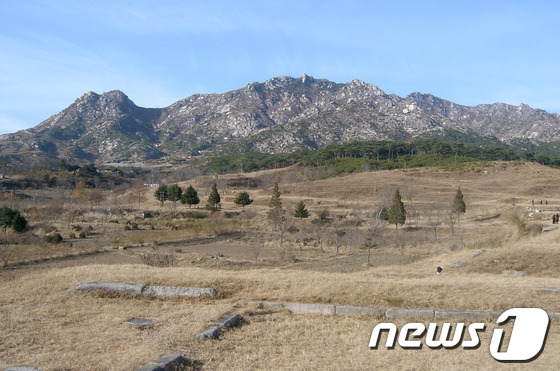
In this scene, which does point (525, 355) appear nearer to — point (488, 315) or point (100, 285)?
point (488, 315)

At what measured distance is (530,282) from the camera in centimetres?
1332

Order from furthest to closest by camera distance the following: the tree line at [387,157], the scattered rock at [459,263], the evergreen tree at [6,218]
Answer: the tree line at [387,157], the evergreen tree at [6,218], the scattered rock at [459,263]

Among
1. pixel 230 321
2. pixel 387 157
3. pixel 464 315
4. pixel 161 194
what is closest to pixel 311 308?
pixel 230 321

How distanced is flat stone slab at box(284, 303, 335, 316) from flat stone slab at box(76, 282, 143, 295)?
14.9ft

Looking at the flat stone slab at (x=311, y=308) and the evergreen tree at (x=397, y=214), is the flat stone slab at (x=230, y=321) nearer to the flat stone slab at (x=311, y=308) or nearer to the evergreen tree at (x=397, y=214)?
the flat stone slab at (x=311, y=308)

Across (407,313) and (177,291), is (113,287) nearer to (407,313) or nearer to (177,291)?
(177,291)

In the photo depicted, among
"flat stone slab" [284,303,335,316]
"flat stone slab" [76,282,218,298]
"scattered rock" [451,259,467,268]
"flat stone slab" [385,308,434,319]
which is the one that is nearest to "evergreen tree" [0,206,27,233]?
"flat stone slab" [76,282,218,298]

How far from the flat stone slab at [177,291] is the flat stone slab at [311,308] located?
2.44 meters

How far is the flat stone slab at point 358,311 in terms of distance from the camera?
10141 millimetres

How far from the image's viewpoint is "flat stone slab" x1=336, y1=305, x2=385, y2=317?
10.1 meters

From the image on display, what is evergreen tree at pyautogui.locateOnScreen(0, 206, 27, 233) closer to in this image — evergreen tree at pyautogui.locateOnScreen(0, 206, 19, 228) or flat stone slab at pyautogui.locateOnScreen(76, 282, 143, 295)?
evergreen tree at pyautogui.locateOnScreen(0, 206, 19, 228)

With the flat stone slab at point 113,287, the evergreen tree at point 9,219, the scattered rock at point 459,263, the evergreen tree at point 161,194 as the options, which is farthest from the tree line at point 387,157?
the flat stone slab at point 113,287

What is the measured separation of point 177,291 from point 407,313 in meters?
6.31

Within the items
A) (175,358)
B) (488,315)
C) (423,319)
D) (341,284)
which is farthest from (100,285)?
(488,315)
